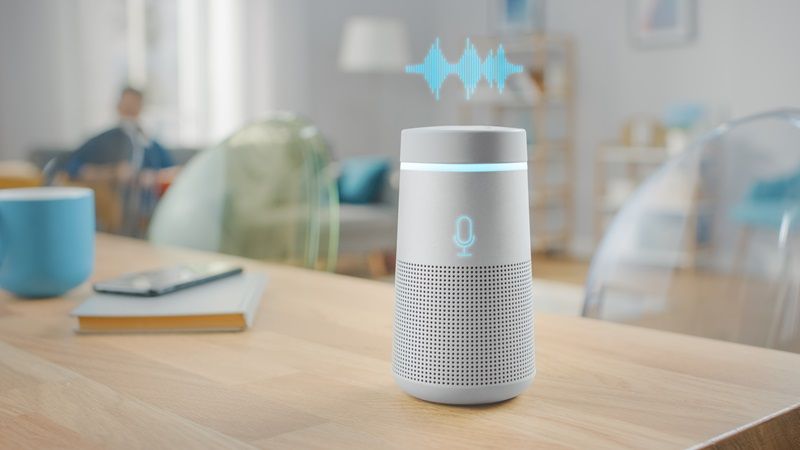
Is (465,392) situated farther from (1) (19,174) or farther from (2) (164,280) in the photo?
(1) (19,174)

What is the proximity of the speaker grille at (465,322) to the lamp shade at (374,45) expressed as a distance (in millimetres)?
5346

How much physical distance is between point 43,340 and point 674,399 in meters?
0.49

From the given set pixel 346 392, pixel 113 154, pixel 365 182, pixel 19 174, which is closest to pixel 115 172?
pixel 113 154

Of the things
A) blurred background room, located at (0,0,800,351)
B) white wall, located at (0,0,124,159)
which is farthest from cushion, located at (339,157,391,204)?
white wall, located at (0,0,124,159)

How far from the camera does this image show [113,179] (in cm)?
177

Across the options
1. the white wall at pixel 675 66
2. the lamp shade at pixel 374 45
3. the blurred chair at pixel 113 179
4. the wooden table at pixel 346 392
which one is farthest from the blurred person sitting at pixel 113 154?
the lamp shade at pixel 374 45

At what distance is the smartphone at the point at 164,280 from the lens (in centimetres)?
83

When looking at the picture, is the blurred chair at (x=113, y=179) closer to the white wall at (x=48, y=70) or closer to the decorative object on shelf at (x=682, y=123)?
the decorative object on shelf at (x=682, y=123)

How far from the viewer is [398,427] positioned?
0.51 m

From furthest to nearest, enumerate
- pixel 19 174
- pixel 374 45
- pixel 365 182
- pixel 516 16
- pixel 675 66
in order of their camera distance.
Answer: pixel 516 16, pixel 374 45, pixel 675 66, pixel 365 182, pixel 19 174

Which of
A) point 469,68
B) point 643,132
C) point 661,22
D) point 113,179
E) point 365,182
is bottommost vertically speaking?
point 365,182

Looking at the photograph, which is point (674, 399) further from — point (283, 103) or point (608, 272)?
point (283, 103)

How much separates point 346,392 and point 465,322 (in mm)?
102

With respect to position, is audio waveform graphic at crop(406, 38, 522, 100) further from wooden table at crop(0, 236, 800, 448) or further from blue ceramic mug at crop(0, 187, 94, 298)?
blue ceramic mug at crop(0, 187, 94, 298)
